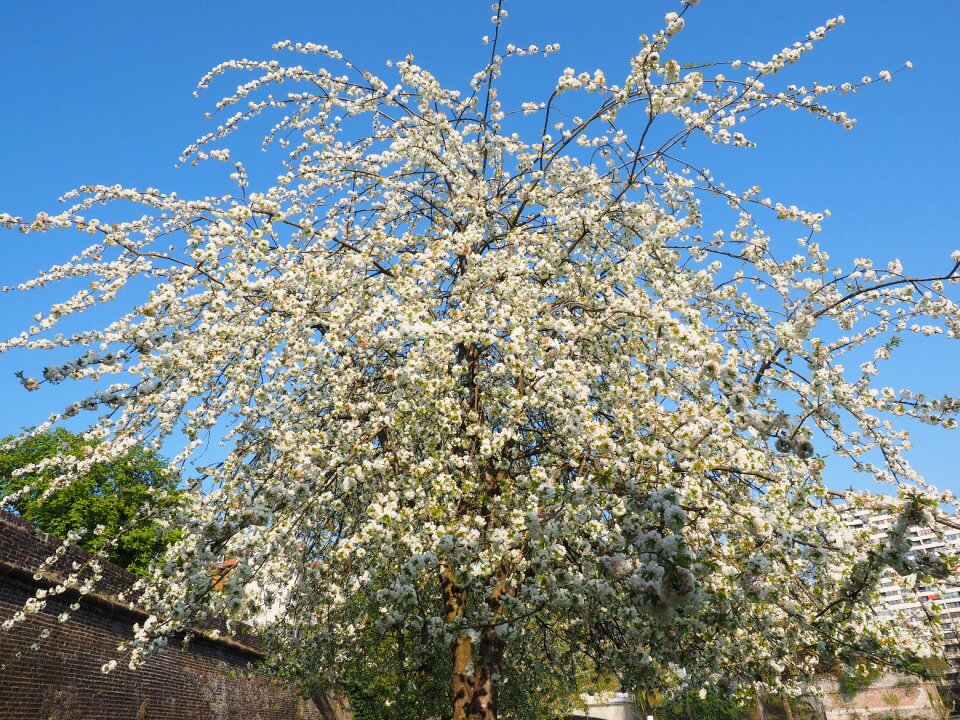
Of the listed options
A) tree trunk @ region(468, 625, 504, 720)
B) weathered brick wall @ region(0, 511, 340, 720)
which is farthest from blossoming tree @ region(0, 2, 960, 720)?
weathered brick wall @ region(0, 511, 340, 720)

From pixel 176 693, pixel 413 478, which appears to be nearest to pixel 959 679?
pixel 176 693

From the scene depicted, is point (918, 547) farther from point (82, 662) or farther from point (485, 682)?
point (82, 662)

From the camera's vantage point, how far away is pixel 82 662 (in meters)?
10.7

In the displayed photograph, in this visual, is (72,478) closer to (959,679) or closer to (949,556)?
(949,556)

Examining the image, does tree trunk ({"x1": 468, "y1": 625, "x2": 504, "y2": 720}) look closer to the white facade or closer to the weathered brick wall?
the white facade

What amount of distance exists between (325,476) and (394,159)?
4.87m

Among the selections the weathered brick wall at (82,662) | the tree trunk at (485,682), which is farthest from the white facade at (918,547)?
the weathered brick wall at (82,662)

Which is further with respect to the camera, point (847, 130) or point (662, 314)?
point (847, 130)

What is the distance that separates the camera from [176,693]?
13.7 meters

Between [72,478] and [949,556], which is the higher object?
[72,478]

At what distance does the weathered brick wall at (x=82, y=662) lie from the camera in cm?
916

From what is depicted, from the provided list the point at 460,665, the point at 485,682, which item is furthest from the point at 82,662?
the point at 485,682

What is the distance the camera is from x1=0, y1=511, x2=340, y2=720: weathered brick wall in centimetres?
916

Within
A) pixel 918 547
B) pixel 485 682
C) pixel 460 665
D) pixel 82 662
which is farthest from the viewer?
pixel 82 662
